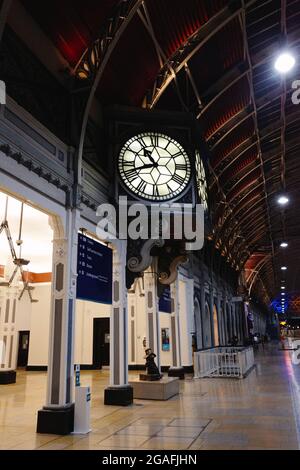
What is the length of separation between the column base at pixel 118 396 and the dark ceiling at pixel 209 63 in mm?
7090

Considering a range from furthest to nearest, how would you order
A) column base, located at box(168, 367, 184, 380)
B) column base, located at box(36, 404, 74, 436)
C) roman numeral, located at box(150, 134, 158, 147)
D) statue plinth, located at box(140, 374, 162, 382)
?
column base, located at box(168, 367, 184, 380) → statue plinth, located at box(140, 374, 162, 382) → roman numeral, located at box(150, 134, 158, 147) → column base, located at box(36, 404, 74, 436)

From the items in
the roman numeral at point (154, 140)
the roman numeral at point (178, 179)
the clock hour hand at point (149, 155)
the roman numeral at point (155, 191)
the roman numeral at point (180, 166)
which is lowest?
the roman numeral at point (155, 191)

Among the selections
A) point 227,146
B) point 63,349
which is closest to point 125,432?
point 63,349

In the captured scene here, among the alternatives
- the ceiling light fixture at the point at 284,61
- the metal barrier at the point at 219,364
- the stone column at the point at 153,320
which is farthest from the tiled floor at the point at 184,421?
the ceiling light fixture at the point at 284,61

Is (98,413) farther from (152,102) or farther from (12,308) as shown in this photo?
(12,308)

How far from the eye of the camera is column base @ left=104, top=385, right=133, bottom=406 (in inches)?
362

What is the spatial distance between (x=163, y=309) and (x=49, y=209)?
23.8 feet

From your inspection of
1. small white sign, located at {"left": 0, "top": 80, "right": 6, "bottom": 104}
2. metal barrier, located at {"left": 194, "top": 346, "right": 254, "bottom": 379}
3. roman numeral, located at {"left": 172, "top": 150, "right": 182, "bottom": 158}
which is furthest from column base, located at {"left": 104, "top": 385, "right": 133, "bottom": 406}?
small white sign, located at {"left": 0, "top": 80, "right": 6, "bottom": 104}

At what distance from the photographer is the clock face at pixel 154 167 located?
8461 millimetres

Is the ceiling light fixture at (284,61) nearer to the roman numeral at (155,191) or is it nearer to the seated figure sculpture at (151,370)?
the roman numeral at (155,191)

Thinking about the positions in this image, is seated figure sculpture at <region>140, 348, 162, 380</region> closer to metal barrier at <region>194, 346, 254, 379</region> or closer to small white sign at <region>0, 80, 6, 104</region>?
Answer: metal barrier at <region>194, 346, 254, 379</region>

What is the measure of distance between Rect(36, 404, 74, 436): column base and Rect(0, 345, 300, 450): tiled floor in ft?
0.56

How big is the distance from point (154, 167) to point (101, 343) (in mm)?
14326

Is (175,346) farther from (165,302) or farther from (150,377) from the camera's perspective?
(150,377)
